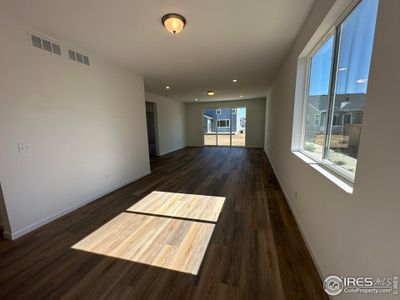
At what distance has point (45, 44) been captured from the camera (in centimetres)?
238

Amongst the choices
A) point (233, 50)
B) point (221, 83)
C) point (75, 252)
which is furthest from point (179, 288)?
point (221, 83)

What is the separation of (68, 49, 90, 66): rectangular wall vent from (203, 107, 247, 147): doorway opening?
695 cm

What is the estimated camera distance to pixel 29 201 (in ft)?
7.48

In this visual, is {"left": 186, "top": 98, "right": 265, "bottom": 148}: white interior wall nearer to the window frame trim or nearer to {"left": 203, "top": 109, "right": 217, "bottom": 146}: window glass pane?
{"left": 203, "top": 109, "right": 217, "bottom": 146}: window glass pane

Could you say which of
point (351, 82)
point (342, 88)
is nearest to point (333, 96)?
point (342, 88)

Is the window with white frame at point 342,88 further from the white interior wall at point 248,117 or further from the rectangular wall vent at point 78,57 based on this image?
the white interior wall at point 248,117

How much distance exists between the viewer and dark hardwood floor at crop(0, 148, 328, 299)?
142 cm

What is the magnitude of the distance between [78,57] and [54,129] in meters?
1.26

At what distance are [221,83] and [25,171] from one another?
4.82m

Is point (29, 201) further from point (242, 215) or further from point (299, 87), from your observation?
point (299, 87)

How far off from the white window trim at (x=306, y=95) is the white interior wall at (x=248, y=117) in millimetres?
6113

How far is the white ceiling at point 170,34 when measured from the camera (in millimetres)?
1841

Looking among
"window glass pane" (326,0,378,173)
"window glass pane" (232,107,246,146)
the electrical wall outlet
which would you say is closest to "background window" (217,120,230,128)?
"window glass pane" (232,107,246,146)

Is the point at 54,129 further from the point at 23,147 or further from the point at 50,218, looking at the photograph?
the point at 50,218
